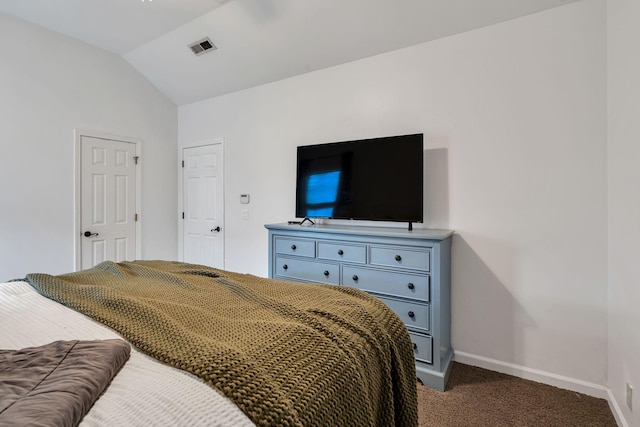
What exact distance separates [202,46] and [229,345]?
3514mm

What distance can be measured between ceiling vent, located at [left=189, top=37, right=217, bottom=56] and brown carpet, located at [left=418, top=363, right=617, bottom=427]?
373 cm

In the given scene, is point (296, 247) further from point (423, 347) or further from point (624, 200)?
point (624, 200)

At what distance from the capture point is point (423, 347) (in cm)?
226

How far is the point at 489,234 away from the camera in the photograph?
8.01 feet

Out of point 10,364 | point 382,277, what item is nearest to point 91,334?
point 10,364

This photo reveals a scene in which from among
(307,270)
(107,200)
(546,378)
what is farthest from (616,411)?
(107,200)

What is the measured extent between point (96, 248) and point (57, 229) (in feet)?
1.45

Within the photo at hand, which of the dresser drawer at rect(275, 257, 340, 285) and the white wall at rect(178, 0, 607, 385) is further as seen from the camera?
the dresser drawer at rect(275, 257, 340, 285)

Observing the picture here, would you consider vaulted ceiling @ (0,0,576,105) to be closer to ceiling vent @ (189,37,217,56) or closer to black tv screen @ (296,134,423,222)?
ceiling vent @ (189,37,217,56)

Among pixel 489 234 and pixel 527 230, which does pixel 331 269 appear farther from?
pixel 527 230

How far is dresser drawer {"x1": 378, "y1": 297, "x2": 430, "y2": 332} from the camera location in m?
2.25

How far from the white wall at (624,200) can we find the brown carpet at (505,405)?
0.20m

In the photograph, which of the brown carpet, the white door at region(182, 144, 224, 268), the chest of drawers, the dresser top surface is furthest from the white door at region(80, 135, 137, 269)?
the brown carpet

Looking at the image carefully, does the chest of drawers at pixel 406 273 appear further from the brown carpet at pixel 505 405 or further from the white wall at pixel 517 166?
the white wall at pixel 517 166
